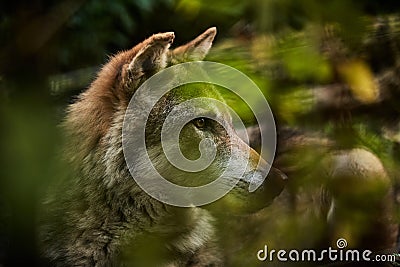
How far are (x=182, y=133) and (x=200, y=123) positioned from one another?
Answer: 0.05 metres

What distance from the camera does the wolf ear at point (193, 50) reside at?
5.54 feet

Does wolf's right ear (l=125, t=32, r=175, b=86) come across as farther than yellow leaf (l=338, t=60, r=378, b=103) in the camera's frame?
No

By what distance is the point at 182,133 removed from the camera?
68.0 inches

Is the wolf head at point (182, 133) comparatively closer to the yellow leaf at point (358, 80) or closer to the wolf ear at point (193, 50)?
the wolf ear at point (193, 50)

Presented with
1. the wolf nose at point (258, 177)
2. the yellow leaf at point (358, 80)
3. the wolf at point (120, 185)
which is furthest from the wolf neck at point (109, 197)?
→ the yellow leaf at point (358, 80)

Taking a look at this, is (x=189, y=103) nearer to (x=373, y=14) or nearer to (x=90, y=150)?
(x=90, y=150)

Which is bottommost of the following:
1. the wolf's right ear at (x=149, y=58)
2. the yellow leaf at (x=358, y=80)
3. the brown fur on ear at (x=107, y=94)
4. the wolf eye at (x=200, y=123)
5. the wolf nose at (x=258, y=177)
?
the wolf nose at (x=258, y=177)

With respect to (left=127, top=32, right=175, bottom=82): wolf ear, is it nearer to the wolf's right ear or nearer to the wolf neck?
the wolf's right ear

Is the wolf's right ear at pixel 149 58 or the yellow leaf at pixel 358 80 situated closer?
the wolf's right ear at pixel 149 58

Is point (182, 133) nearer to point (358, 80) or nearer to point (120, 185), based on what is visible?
point (120, 185)

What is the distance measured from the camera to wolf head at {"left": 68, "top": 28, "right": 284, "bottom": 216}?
1.69 m

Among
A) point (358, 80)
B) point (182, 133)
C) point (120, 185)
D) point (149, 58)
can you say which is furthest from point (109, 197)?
point (358, 80)

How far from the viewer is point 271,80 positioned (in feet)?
5.02

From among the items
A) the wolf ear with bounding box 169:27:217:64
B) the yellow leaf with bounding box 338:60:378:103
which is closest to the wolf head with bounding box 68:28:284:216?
the wolf ear with bounding box 169:27:217:64
